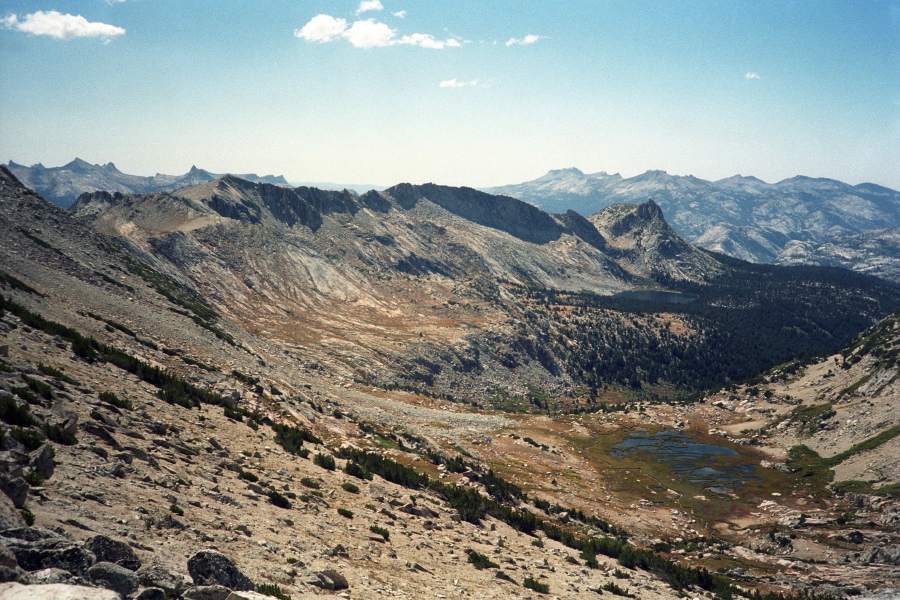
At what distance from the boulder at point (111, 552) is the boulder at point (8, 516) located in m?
1.86

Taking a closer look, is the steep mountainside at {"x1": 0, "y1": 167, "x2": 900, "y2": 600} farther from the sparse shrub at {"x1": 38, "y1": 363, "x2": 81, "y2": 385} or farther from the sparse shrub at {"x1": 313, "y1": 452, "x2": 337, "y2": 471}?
the sparse shrub at {"x1": 313, "y1": 452, "x2": 337, "y2": 471}

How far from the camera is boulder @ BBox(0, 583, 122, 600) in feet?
32.6

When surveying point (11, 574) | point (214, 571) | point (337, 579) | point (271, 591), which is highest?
point (11, 574)

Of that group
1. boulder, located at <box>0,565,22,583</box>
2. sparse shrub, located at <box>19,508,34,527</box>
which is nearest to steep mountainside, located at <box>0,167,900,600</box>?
boulder, located at <box>0,565,22,583</box>

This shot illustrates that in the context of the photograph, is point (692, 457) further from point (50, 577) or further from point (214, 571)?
point (50, 577)

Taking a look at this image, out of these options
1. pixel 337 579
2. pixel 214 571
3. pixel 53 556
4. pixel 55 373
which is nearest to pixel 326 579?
pixel 337 579

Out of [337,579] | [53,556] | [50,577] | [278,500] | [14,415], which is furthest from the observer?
[278,500]

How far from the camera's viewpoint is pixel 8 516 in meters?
13.2

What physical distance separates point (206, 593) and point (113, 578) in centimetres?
238

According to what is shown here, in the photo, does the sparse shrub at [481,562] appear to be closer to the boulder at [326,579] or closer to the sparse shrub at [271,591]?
the boulder at [326,579]

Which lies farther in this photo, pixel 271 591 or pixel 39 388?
pixel 39 388

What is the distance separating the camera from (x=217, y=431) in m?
36.5

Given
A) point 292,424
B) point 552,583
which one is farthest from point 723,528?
point 292,424

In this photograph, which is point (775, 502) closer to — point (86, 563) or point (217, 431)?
point (217, 431)
